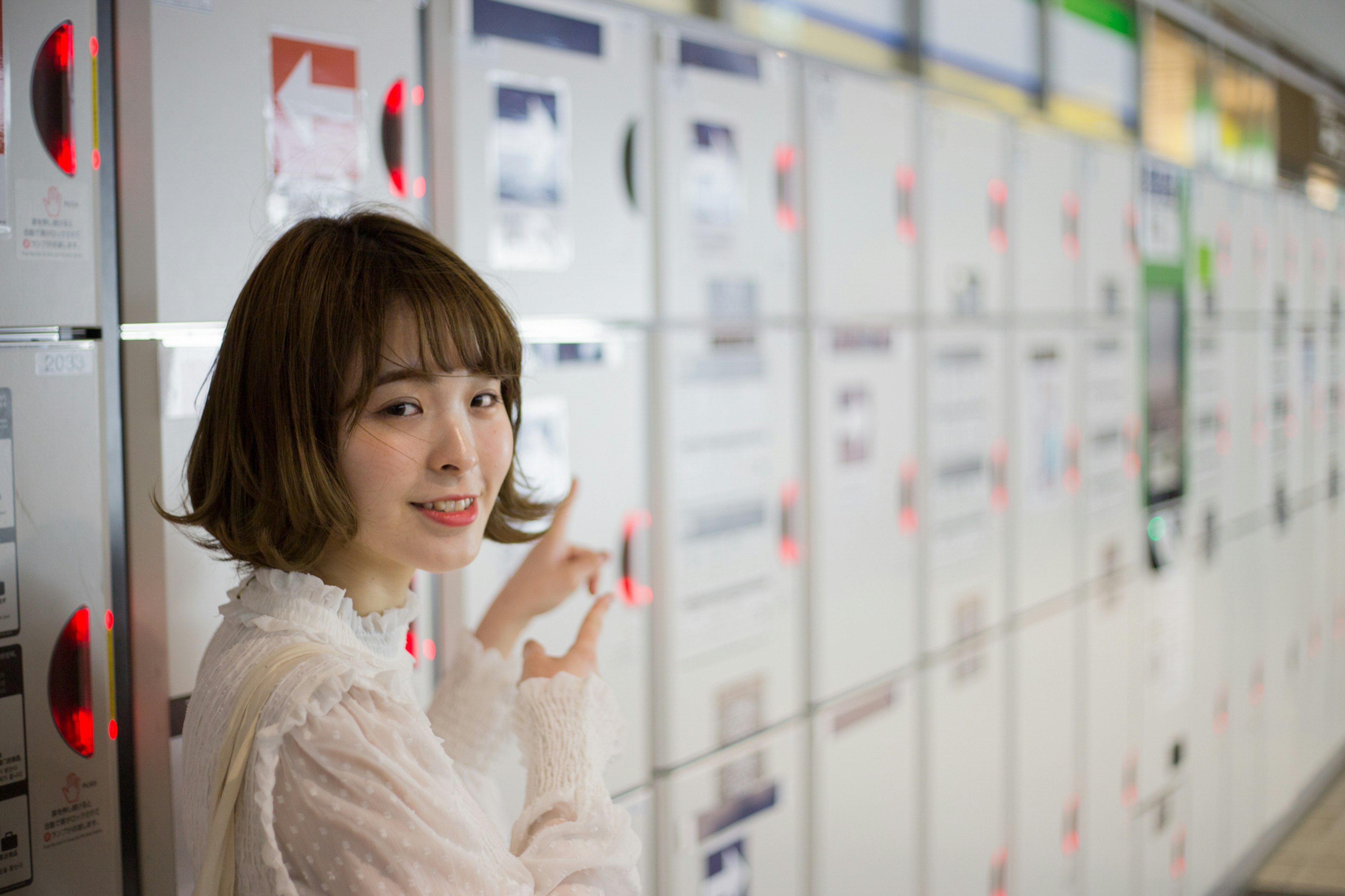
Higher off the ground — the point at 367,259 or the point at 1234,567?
the point at 367,259

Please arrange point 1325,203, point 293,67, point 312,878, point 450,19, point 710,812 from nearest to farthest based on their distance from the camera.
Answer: point 312,878, point 293,67, point 450,19, point 710,812, point 1325,203

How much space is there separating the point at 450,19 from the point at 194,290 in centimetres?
56

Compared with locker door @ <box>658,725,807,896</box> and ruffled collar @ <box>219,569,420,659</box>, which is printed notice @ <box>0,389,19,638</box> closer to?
ruffled collar @ <box>219,569,420,659</box>

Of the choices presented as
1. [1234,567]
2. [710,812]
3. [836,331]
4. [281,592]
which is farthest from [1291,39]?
[281,592]

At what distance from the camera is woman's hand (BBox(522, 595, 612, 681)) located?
1335mm

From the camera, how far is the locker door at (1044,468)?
3.04 meters

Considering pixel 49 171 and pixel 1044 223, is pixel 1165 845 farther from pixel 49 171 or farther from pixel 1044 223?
pixel 49 171

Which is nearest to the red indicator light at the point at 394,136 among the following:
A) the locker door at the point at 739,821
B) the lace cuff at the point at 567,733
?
the lace cuff at the point at 567,733

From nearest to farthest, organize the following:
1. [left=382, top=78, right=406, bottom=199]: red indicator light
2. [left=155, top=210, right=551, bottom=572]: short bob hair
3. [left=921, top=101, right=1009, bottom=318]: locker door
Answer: [left=155, top=210, right=551, bottom=572]: short bob hair < [left=382, top=78, right=406, bottom=199]: red indicator light < [left=921, top=101, right=1009, bottom=318]: locker door

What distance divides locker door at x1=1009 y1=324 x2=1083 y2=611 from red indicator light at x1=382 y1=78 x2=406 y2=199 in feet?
6.28

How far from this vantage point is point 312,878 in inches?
37.4

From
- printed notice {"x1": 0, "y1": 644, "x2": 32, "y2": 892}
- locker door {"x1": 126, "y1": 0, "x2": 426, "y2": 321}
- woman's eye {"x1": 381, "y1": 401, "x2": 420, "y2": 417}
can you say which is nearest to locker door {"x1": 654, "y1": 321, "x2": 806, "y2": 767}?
locker door {"x1": 126, "y1": 0, "x2": 426, "y2": 321}

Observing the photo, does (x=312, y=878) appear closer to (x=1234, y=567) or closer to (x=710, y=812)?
(x=710, y=812)

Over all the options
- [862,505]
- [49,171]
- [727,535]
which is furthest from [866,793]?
[49,171]
